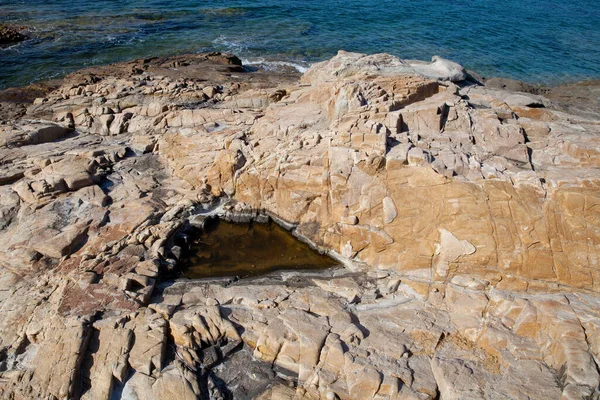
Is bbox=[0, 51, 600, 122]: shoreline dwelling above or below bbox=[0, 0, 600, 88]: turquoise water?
below

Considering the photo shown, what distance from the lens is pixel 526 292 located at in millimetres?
11469

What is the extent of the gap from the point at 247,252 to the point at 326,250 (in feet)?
8.26

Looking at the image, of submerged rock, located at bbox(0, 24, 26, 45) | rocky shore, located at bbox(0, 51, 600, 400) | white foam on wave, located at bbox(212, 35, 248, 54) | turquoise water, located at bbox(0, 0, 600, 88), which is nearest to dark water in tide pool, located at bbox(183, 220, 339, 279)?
rocky shore, located at bbox(0, 51, 600, 400)

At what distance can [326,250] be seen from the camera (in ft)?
46.5

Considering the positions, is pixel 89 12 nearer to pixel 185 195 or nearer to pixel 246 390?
pixel 185 195

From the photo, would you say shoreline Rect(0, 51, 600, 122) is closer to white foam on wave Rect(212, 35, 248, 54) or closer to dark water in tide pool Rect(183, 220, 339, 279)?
white foam on wave Rect(212, 35, 248, 54)

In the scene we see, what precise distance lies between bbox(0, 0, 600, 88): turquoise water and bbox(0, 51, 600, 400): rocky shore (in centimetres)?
1335

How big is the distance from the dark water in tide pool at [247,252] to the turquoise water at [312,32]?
17.9 m

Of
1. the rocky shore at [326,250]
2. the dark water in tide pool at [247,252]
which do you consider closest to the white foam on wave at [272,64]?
the rocky shore at [326,250]

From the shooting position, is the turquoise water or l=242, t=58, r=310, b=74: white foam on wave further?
the turquoise water

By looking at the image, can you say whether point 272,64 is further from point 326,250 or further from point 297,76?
point 326,250

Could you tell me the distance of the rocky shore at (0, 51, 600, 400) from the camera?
10062 millimetres

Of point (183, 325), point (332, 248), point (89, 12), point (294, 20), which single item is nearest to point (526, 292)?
point (332, 248)

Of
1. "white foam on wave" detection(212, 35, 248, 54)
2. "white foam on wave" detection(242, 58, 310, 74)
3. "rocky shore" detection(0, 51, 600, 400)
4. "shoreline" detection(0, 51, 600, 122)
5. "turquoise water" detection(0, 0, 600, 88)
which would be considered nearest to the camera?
"rocky shore" detection(0, 51, 600, 400)
